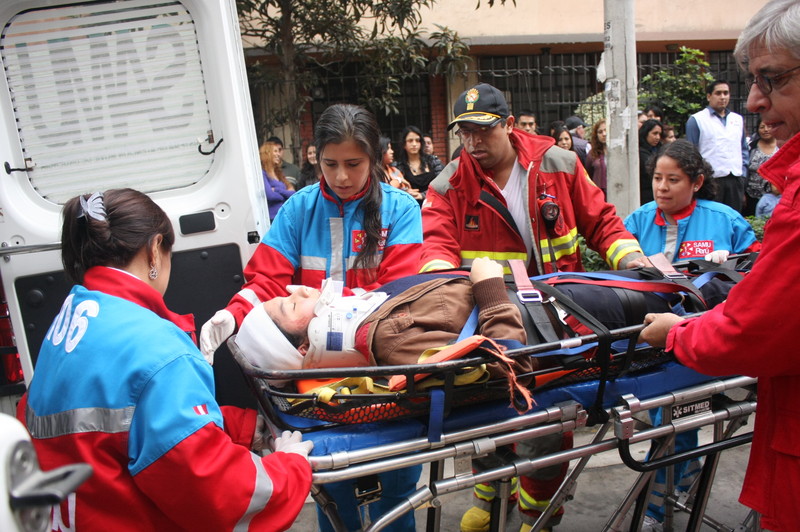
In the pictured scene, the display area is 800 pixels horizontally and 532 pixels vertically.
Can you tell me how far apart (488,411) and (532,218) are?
44.2 inches

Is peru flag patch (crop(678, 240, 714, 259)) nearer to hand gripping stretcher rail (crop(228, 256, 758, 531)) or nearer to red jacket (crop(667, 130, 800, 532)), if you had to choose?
hand gripping stretcher rail (crop(228, 256, 758, 531))

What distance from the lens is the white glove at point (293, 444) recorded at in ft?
5.68

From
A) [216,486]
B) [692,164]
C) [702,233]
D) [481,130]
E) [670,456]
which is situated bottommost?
[670,456]

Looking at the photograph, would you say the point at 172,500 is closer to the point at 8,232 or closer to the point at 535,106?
the point at 8,232

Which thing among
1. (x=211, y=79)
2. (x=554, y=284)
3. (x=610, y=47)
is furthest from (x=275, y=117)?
(x=554, y=284)

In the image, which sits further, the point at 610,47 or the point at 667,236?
the point at 610,47

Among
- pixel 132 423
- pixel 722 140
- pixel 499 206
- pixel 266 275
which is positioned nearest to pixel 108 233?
pixel 132 423

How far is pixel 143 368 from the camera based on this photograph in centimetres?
143

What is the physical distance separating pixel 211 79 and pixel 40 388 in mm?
1797

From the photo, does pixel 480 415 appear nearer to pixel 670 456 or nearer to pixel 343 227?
pixel 670 456

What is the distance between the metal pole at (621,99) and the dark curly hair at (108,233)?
3738mm

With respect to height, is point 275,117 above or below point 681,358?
above

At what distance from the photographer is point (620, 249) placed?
2732mm

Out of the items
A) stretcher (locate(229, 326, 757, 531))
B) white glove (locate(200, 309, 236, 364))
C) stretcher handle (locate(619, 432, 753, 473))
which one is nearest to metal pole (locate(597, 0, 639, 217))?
stretcher (locate(229, 326, 757, 531))
